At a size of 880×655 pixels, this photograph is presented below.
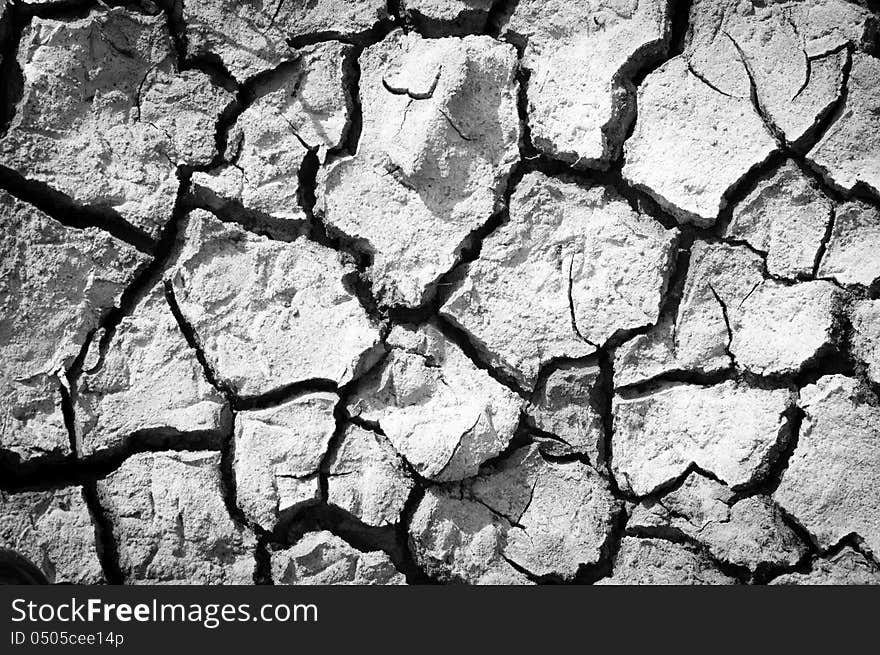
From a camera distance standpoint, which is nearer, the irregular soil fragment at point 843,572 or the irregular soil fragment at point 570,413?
the irregular soil fragment at point 843,572

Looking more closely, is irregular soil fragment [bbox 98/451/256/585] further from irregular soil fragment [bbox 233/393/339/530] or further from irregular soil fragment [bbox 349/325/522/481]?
irregular soil fragment [bbox 349/325/522/481]

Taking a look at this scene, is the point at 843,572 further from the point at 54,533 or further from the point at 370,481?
the point at 54,533

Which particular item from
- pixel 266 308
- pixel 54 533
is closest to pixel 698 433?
pixel 266 308

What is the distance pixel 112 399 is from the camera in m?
1.97

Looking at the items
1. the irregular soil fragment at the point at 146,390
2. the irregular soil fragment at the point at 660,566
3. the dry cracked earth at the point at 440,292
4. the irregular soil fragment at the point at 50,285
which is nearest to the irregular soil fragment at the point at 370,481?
the dry cracked earth at the point at 440,292

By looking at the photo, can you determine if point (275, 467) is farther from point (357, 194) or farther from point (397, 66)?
point (397, 66)

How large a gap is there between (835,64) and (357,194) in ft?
3.99

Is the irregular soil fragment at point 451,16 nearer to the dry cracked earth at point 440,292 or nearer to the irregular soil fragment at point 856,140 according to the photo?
the dry cracked earth at point 440,292

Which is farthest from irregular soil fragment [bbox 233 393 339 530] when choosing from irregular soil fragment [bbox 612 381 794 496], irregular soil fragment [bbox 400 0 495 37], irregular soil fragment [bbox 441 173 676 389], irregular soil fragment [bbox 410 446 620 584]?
irregular soil fragment [bbox 400 0 495 37]

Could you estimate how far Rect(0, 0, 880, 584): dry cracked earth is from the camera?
1.90 meters

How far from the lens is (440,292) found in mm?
2031

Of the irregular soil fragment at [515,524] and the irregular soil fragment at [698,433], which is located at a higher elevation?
the irregular soil fragment at [698,433]

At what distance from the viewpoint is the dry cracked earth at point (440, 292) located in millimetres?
1902

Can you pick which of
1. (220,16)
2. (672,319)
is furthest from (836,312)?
(220,16)
